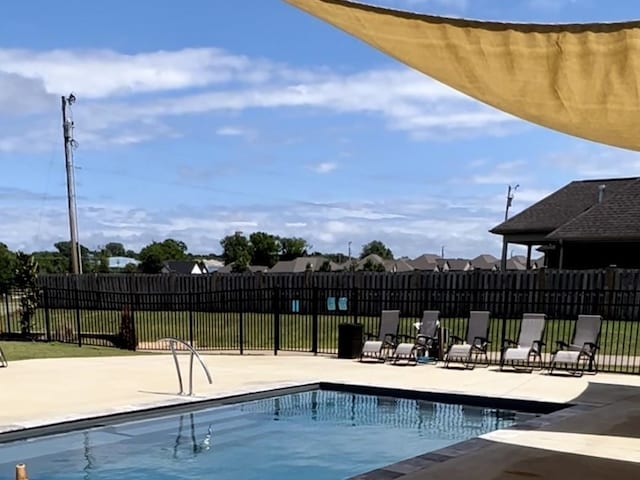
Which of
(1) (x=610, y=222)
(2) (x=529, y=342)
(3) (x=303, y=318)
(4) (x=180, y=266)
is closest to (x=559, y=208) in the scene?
(1) (x=610, y=222)

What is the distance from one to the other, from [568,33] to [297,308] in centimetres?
1401

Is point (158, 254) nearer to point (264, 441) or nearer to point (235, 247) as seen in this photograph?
point (235, 247)

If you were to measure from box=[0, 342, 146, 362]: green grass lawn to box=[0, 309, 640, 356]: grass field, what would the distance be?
1058mm

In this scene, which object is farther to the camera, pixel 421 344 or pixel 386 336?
pixel 386 336

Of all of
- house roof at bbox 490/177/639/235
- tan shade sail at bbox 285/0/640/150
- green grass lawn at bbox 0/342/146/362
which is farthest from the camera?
house roof at bbox 490/177/639/235

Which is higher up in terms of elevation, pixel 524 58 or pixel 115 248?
pixel 524 58

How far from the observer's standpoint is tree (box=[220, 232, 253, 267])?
8450 cm

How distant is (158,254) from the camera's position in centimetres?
8406

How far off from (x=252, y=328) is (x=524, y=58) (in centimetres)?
1535

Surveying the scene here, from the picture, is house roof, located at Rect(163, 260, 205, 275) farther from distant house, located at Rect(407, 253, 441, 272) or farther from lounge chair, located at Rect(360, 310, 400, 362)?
lounge chair, located at Rect(360, 310, 400, 362)

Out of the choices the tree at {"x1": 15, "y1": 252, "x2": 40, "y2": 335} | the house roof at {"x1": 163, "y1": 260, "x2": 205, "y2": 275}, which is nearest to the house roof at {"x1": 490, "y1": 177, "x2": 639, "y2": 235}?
the tree at {"x1": 15, "y1": 252, "x2": 40, "y2": 335}

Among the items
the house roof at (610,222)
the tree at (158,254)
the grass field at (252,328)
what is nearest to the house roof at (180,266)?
the tree at (158,254)

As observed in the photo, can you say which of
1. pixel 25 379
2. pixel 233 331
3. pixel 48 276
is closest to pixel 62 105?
pixel 48 276

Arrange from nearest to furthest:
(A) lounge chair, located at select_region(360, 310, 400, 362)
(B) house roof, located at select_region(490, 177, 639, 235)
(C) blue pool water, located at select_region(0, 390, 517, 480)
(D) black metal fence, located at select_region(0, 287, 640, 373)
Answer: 1. (C) blue pool water, located at select_region(0, 390, 517, 480)
2. (A) lounge chair, located at select_region(360, 310, 400, 362)
3. (D) black metal fence, located at select_region(0, 287, 640, 373)
4. (B) house roof, located at select_region(490, 177, 639, 235)
